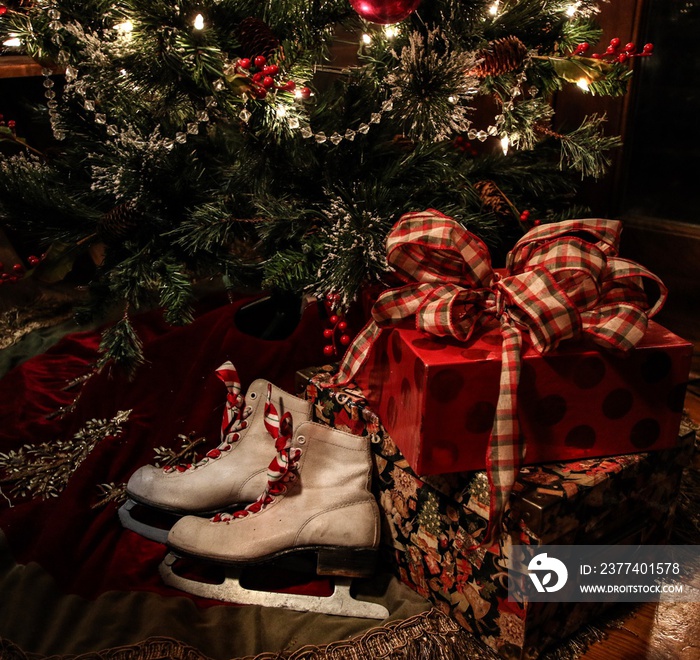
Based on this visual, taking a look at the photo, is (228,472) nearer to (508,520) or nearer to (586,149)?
(508,520)

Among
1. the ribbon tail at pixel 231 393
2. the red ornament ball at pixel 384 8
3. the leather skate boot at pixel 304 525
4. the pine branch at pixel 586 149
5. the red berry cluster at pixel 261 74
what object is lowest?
the leather skate boot at pixel 304 525

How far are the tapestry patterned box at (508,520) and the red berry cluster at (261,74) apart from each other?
1.41 feet

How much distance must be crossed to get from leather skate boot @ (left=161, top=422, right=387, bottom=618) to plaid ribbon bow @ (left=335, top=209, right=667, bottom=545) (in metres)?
0.19

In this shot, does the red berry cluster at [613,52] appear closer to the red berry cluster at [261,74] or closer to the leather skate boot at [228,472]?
the red berry cluster at [261,74]

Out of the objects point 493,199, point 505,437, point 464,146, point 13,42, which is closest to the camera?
point 505,437

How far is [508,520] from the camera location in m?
0.70

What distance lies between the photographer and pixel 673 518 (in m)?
0.87

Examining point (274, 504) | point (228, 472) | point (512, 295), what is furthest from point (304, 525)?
point (512, 295)

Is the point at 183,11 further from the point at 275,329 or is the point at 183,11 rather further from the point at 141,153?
the point at 275,329

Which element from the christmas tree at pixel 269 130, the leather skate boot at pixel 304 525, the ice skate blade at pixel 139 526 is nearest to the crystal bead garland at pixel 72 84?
the christmas tree at pixel 269 130

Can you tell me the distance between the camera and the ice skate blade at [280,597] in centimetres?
80

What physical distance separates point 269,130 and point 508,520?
1.90 ft

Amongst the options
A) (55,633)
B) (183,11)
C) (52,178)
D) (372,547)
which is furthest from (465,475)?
(52,178)

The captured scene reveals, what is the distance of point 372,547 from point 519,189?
2.13ft
